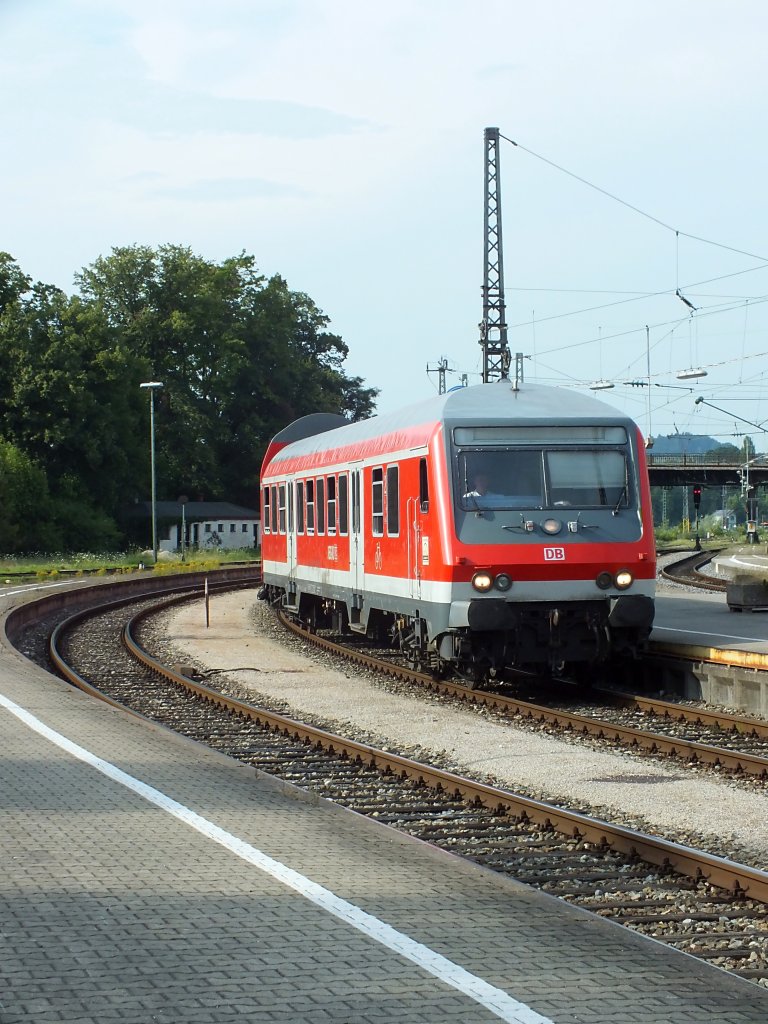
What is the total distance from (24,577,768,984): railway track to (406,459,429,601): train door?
251cm

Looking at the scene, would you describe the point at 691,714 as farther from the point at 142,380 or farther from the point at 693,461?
the point at 693,461

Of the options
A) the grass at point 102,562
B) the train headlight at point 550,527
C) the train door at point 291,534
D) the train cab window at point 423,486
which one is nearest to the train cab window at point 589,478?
the train headlight at point 550,527

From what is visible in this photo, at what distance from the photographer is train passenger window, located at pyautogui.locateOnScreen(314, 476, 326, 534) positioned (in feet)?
70.6

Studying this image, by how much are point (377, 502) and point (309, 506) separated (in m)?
4.99

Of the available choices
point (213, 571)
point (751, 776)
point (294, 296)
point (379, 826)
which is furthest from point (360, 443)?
point (294, 296)

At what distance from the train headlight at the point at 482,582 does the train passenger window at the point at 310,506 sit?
8.12 m

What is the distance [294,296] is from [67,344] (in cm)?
2113

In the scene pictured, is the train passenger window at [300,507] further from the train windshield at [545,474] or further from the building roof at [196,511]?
the building roof at [196,511]

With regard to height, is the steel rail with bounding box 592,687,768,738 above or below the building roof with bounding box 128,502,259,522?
below

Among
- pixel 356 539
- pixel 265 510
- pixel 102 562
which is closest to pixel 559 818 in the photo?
pixel 356 539

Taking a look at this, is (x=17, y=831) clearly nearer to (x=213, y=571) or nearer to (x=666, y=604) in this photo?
(x=666, y=604)

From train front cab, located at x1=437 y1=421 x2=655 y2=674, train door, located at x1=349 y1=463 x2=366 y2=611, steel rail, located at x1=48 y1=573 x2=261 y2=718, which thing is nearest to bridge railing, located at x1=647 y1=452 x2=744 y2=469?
steel rail, located at x1=48 y1=573 x2=261 y2=718

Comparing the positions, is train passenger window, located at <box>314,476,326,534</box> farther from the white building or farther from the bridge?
the bridge

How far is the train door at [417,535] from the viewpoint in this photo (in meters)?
15.5
